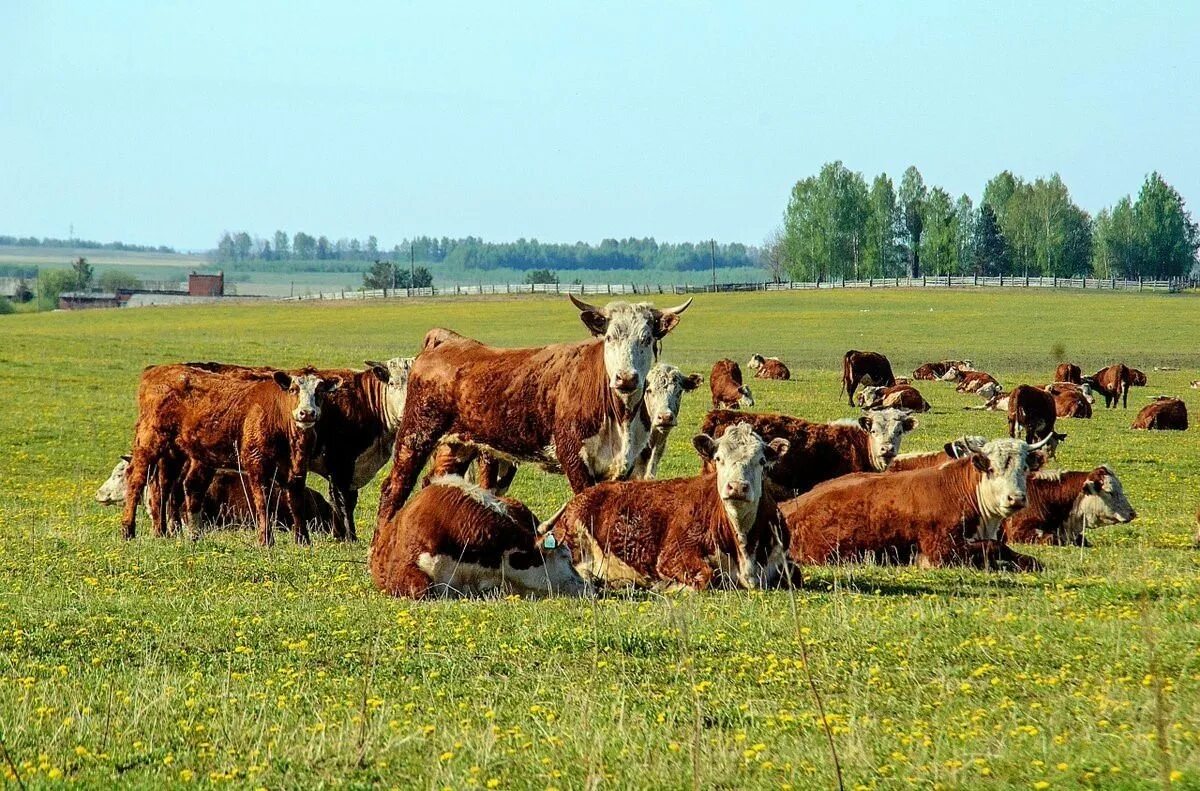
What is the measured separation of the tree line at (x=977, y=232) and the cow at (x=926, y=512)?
123m

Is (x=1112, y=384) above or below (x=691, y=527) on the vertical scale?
below

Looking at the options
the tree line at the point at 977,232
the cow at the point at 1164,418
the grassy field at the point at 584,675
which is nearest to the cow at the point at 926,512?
the grassy field at the point at 584,675

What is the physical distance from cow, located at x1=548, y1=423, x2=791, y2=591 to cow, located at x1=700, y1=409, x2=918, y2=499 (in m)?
5.08

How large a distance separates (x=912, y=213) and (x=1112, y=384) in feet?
346

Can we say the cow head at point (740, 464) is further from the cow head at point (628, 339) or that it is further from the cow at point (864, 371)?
the cow at point (864, 371)

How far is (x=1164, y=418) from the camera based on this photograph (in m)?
31.6

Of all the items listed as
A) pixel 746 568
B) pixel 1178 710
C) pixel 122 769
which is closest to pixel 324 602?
pixel 746 568

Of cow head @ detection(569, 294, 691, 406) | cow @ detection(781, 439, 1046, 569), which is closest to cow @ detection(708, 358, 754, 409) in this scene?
cow @ detection(781, 439, 1046, 569)

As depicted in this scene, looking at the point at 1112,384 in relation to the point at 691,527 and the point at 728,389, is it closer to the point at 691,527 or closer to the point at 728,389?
the point at 728,389

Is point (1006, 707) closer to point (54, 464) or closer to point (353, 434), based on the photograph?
point (353, 434)

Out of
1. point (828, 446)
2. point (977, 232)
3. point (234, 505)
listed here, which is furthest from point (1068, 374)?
point (977, 232)

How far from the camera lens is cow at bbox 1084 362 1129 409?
1529 inches

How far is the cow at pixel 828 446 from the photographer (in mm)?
17797

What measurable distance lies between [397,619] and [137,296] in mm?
150094
